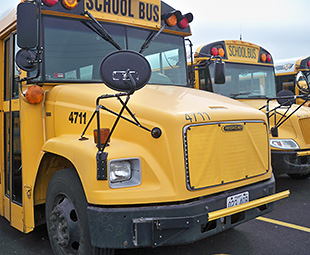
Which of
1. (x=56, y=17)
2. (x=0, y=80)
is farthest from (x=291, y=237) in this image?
(x=0, y=80)

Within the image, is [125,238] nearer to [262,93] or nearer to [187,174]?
[187,174]

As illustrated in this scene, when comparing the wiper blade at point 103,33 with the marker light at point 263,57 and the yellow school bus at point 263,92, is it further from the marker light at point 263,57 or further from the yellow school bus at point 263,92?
the marker light at point 263,57

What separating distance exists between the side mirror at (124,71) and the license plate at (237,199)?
115 cm

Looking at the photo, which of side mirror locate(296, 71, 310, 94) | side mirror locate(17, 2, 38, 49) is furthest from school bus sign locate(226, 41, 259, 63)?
side mirror locate(17, 2, 38, 49)

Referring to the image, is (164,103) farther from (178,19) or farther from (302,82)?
(302,82)

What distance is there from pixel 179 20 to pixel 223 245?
2624 millimetres

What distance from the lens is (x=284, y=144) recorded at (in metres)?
5.48

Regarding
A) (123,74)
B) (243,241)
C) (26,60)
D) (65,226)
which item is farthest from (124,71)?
(243,241)

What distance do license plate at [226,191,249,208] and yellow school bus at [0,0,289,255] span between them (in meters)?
0.01

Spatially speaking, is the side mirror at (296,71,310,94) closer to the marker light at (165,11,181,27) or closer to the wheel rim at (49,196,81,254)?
the marker light at (165,11,181,27)

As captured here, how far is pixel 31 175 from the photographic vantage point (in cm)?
334

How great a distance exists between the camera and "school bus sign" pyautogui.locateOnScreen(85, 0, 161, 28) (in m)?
3.54

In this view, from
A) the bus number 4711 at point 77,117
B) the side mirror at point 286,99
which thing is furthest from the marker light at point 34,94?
the side mirror at point 286,99

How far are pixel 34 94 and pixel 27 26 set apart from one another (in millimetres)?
652
